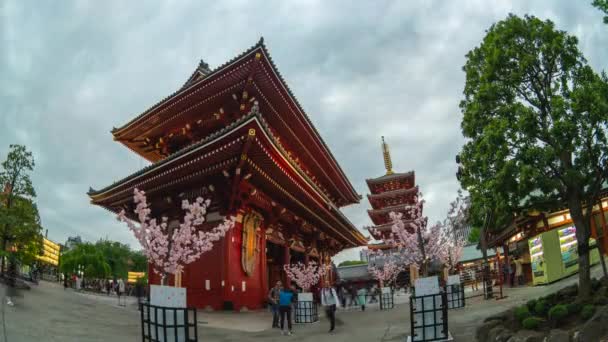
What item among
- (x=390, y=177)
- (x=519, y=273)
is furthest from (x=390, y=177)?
(x=519, y=273)

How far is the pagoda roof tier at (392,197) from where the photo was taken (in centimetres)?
5886

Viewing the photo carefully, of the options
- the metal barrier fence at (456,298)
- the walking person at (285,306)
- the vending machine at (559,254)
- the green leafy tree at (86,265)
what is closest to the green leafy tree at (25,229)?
the walking person at (285,306)

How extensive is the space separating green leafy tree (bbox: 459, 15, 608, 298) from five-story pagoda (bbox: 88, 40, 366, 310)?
854cm

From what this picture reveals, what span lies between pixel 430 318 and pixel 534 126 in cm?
495

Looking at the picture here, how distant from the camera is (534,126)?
8.90 meters

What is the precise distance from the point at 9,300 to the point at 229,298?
8238mm

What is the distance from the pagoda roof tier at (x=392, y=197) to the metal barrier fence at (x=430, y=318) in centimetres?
5086

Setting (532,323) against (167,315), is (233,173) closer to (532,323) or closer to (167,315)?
(167,315)

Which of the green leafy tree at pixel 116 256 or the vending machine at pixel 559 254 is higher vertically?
the vending machine at pixel 559 254

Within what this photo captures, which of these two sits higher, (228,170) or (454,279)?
(228,170)

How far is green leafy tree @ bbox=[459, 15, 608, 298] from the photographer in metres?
8.62

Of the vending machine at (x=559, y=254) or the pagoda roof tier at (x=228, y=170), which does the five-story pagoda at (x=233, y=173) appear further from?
the vending machine at (x=559, y=254)

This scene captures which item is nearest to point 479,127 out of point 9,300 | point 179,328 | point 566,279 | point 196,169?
point 179,328

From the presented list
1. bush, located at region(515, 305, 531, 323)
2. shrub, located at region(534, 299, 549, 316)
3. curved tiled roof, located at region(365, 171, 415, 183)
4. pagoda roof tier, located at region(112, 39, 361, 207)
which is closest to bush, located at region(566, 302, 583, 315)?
shrub, located at region(534, 299, 549, 316)
